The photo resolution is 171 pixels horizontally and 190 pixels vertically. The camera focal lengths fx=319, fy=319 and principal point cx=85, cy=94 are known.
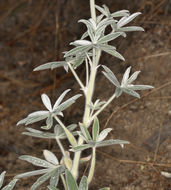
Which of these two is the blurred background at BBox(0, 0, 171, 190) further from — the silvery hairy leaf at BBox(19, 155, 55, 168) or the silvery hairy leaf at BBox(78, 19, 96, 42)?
the silvery hairy leaf at BBox(78, 19, 96, 42)

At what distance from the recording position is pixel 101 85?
217cm

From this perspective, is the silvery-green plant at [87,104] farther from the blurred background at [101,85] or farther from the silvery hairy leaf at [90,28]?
the blurred background at [101,85]

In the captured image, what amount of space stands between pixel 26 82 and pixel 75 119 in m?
0.94

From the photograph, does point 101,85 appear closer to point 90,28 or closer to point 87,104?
point 87,104

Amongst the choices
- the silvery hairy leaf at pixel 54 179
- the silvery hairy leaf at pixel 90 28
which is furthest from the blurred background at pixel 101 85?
the silvery hairy leaf at pixel 90 28

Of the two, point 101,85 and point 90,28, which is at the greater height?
point 90,28

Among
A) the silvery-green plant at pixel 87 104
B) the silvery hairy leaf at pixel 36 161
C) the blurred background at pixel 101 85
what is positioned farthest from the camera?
the blurred background at pixel 101 85

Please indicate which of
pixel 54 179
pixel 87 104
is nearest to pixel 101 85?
pixel 87 104

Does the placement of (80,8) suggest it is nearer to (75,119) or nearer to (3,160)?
(75,119)

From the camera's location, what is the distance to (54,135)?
1.38 meters

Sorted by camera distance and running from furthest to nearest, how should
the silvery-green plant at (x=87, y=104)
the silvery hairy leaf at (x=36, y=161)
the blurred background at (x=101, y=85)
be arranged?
the blurred background at (x=101, y=85)
the silvery hairy leaf at (x=36, y=161)
the silvery-green plant at (x=87, y=104)

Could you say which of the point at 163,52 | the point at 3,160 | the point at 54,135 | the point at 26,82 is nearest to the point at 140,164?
the point at 54,135

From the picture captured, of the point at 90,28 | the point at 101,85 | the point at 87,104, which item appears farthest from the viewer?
the point at 101,85

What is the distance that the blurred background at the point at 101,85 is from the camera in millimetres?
1664
